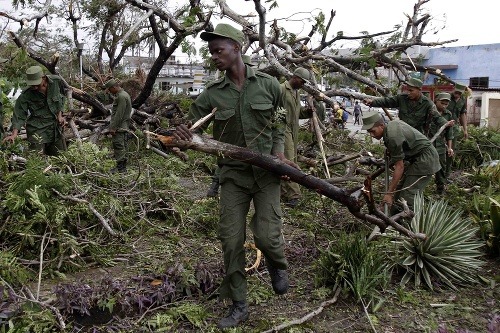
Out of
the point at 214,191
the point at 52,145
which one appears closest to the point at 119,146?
the point at 52,145

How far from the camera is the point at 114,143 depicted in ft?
28.7

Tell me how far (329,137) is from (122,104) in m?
4.44

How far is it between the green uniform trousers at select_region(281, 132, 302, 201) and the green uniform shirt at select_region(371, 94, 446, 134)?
1312 mm

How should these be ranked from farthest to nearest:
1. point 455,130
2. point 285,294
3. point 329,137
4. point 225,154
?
point 329,137
point 455,130
point 285,294
point 225,154

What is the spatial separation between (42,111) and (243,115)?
433 centimetres

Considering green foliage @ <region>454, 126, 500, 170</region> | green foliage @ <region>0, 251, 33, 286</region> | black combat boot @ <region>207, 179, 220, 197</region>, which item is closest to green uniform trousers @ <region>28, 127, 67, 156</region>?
black combat boot @ <region>207, 179, 220, 197</region>

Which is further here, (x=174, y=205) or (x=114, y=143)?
(x=114, y=143)

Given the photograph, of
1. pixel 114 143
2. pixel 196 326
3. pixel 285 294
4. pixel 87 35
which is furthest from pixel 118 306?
pixel 87 35

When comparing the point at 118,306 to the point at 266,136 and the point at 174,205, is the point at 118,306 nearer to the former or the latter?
the point at 266,136

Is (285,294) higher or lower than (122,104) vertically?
lower

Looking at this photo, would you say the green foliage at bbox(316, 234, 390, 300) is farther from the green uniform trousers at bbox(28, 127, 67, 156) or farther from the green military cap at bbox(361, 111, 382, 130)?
the green uniform trousers at bbox(28, 127, 67, 156)

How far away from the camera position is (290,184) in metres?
6.98

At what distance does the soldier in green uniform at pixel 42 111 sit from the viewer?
6.92 m

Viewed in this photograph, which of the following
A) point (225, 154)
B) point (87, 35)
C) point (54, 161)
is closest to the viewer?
point (225, 154)
